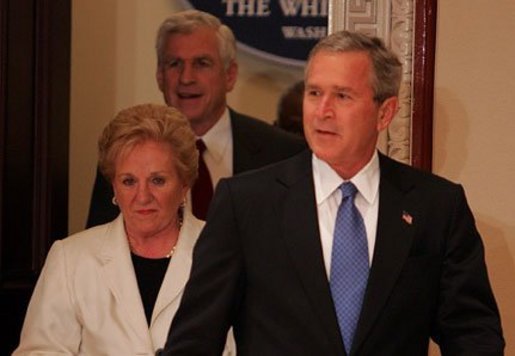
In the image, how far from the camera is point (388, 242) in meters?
2.78

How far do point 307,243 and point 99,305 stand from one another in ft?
3.23

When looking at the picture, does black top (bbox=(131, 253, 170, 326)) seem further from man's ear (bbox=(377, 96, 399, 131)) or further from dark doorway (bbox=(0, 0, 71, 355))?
man's ear (bbox=(377, 96, 399, 131))

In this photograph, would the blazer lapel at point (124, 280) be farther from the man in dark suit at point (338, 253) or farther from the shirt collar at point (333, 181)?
the shirt collar at point (333, 181)

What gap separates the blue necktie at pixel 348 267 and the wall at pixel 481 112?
120cm

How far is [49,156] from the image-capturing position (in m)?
4.23

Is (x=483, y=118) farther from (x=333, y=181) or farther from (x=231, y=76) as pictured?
(x=333, y=181)

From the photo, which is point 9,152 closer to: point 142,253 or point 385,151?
point 142,253

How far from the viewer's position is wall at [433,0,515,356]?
391 centimetres

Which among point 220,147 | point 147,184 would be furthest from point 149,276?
point 220,147

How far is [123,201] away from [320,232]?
3.08 feet

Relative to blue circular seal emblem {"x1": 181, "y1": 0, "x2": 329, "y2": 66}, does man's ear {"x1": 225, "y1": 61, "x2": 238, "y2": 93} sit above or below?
below

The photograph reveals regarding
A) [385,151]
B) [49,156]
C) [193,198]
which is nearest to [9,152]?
[49,156]

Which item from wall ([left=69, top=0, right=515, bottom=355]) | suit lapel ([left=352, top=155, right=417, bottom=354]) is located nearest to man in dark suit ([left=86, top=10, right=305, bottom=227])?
wall ([left=69, top=0, right=515, bottom=355])

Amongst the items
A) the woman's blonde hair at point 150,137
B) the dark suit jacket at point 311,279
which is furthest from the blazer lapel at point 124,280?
the dark suit jacket at point 311,279
